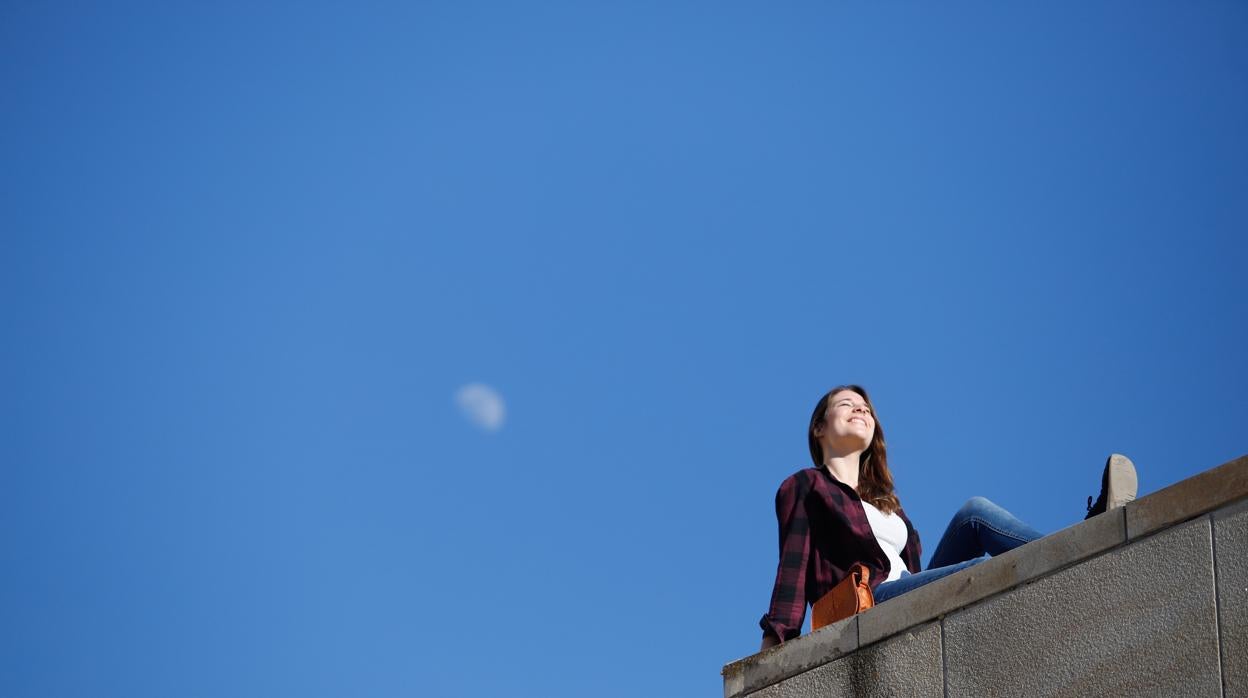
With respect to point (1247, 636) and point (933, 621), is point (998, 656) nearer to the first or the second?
point (933, 621)

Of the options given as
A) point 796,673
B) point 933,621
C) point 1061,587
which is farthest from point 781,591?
point 1061,587

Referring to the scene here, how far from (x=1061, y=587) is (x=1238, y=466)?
105cm

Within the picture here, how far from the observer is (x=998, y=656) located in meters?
7.63

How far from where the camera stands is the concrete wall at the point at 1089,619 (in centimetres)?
683

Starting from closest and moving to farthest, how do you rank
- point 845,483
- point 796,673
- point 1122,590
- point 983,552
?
point 1122,590
point 796,673
point 983,552
point 845,483

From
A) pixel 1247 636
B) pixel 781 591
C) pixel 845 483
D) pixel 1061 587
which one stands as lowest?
pixel 1247 636

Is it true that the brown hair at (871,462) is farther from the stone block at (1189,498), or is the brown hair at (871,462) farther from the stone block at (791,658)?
the stone block at (1189,498)

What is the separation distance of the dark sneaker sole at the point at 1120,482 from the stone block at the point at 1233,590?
94 cm

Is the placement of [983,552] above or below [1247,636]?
above

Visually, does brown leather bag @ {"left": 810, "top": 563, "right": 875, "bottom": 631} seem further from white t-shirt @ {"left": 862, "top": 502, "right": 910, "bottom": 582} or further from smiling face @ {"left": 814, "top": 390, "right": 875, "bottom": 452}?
smiling face @ {"left": 814, "top": 390, "right": 875, "bottom": 452}

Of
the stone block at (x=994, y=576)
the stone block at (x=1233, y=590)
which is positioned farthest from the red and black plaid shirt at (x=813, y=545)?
the stone block at (x=1233, y=590)

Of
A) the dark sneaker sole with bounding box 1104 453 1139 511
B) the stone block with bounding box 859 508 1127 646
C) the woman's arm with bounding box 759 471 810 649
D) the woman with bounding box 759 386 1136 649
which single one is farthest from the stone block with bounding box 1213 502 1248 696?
the woman's arm with bounding box 759 471 810 649

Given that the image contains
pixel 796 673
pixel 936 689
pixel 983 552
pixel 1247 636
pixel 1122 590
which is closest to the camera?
pixel 1247 636

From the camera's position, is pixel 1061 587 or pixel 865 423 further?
pixel 865 423
